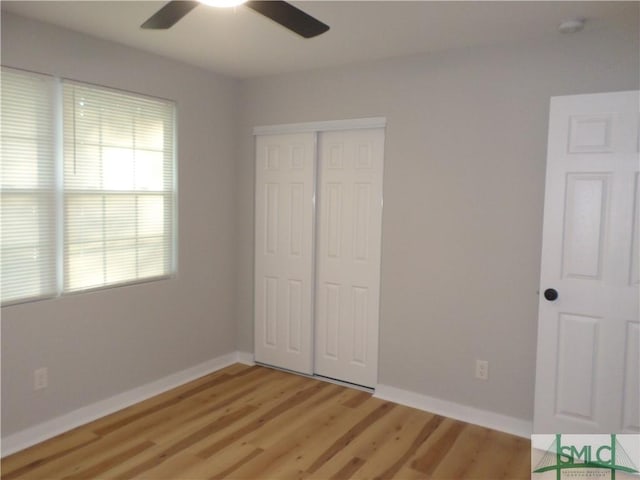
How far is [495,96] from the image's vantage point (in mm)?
3152

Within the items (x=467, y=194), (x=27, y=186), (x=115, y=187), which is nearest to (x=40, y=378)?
(x=27, y=186)

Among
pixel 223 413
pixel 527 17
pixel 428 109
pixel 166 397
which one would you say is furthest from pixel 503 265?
pixel 166 397

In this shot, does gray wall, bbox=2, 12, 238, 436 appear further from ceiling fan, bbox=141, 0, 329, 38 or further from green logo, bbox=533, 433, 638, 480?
green logo, bbox=533, 433, 638, 480

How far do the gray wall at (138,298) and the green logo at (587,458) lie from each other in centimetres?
261

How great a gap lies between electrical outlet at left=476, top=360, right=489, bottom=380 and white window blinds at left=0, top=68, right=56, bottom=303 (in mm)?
2729

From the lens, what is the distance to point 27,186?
2867mm

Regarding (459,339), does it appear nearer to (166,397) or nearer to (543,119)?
(543,119)

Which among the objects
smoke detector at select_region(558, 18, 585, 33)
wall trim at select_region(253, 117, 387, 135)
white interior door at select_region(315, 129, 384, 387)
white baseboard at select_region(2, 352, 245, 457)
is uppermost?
smoke detector at select_region(558, 18, 585, 33)

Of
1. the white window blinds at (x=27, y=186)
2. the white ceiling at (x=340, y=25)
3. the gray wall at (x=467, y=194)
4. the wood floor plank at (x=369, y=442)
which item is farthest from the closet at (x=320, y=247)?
the white window blinds at (x=27, y=186)

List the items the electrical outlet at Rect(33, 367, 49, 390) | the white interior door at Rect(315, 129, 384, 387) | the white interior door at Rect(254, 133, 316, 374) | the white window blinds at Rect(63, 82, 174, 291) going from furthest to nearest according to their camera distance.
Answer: the white interior door at Rect(254, 133, 316, 374)
the white interior door at Rect(315, 129, 384, 387)
the white window blinds at Rect(63, 82, 174, 291)
the electrical outlet at Rect(33, 367, 49, 390)

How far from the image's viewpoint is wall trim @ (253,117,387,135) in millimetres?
3619

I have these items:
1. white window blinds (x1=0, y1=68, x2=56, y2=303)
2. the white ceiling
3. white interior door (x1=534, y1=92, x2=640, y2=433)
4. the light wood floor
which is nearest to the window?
white window blinds (x1=0, y1=68, x2=56, y2=303)

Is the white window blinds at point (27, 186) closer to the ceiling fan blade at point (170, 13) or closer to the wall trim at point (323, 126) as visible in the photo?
the ceiling fan blade at point (170, 13)

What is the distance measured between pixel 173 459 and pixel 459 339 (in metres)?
1.93
